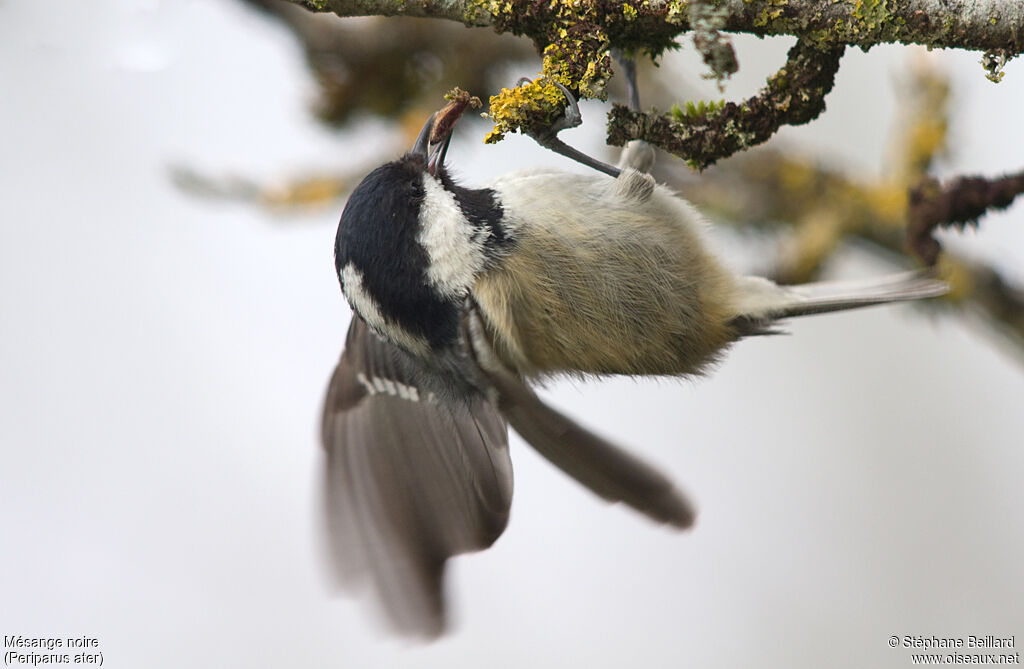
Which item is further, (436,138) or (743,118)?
(436,138)

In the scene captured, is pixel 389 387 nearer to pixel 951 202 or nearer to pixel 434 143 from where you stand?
pixel 434 143

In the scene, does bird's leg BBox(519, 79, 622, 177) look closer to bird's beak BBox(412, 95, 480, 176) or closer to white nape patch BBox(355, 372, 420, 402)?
bird's beak BBox(412, 95, 480, 176)

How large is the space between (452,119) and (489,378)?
1.70 feet

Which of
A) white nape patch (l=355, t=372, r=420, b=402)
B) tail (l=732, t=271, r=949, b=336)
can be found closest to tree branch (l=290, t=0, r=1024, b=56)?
tail (l=732, t=271, r=949, b=336)

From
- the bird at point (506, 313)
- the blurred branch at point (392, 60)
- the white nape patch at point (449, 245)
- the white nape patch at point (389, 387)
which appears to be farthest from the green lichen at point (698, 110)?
the blurred branch at point (392, 60)

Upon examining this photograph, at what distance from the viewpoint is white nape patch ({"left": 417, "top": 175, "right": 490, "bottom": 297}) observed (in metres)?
1.61

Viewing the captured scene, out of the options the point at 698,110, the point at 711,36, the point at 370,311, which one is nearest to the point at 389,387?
the point at 370,311

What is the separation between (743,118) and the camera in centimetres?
132

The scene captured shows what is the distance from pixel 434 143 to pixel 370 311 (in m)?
0.37

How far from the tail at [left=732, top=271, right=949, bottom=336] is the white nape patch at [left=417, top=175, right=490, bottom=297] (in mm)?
597

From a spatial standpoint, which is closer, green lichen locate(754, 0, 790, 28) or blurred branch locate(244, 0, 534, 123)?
green lichen locate(754, 0, 790, 28)

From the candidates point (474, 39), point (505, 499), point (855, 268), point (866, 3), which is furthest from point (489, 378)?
point (855, 268)

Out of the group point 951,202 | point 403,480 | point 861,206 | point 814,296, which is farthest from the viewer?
point 861,206

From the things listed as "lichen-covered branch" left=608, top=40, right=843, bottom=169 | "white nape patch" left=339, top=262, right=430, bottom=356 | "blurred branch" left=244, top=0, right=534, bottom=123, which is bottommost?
"white nape patch" left=339, top=262, right=430, bottom=356
